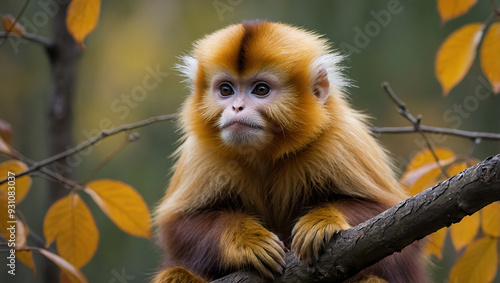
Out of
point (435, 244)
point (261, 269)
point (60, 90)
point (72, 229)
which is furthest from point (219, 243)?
point (60, 90)

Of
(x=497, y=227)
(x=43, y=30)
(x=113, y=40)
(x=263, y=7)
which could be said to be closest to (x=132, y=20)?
(x=113, y=40)

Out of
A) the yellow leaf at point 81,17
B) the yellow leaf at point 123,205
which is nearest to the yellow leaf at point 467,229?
the yellow leaf at point 123,205

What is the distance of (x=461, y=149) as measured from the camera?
8109 mm

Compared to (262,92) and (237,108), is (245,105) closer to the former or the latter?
(237,108)

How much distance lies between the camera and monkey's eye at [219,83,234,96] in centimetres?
409

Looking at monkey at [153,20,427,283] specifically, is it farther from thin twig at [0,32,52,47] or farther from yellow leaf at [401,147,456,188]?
thin twig at [0,32,52,47]

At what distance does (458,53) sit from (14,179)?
3061 mm

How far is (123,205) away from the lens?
12.8 feet

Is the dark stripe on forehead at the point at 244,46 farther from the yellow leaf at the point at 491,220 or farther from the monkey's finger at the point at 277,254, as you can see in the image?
the yellow leaf at the point at 491,220

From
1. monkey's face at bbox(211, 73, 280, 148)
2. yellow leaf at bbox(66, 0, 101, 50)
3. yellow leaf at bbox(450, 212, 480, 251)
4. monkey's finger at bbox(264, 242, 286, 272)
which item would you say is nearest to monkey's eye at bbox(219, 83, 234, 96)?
A: monkey's face at bbox(211, 73, 280, 148)

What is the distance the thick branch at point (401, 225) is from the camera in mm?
2455

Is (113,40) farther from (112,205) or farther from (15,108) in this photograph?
(112,205)

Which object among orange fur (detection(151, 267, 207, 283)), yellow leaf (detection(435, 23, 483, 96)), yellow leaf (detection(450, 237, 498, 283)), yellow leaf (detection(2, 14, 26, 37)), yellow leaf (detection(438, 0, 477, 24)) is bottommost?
orange fur (detection(151, 267, 207, 283))

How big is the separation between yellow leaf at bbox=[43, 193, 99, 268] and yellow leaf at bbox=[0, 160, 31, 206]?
0.84ft
